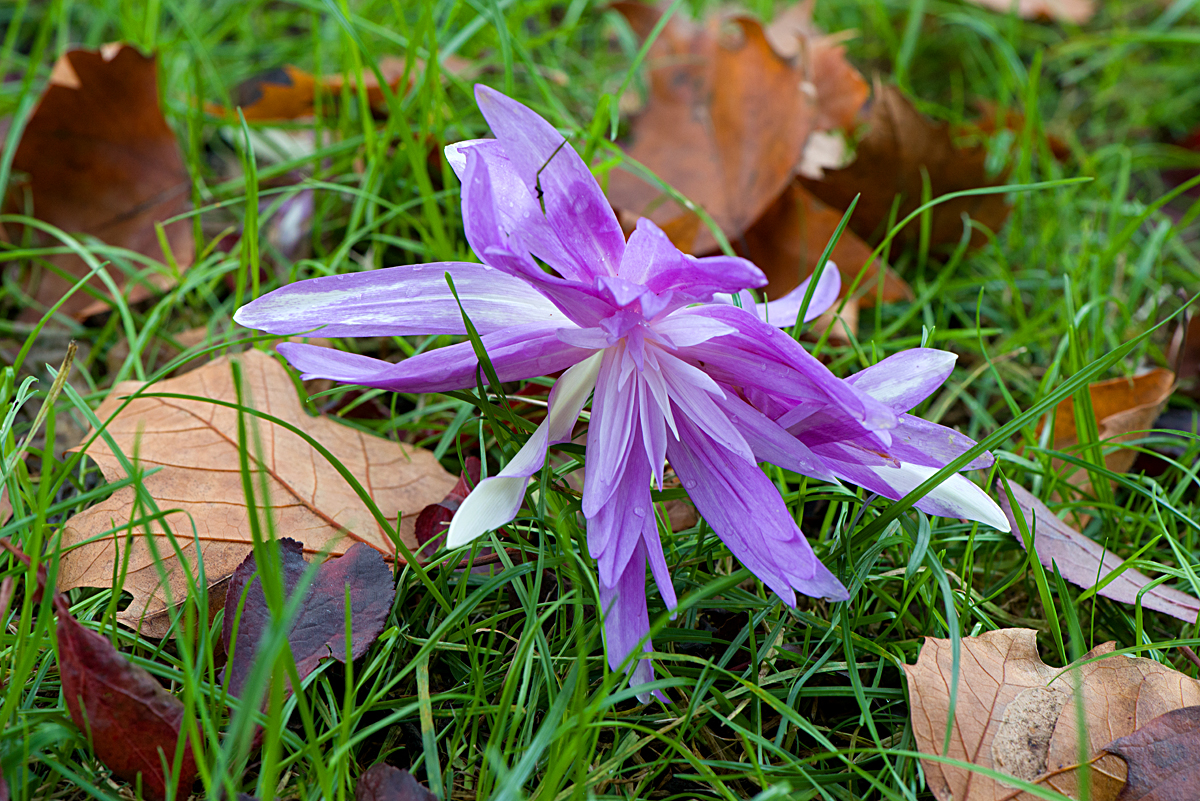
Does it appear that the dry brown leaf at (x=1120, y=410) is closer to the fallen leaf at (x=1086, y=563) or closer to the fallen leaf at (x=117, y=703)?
the fallen leaf at (x=1086, y=563)

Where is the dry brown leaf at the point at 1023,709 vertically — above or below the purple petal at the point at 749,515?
below

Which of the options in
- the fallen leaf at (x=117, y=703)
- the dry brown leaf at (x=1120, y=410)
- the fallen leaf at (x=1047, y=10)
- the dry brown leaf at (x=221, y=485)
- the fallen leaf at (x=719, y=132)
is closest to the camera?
the fallen leaf at (x=117, y=703)

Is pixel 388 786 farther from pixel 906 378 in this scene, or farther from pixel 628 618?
pixel 906 378

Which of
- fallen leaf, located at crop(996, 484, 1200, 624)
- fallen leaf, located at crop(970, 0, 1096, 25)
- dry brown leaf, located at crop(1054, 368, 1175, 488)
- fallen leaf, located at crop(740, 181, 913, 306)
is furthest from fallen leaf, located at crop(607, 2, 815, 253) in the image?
fallen leaf, located at crop(970, 0, 1096, 25)

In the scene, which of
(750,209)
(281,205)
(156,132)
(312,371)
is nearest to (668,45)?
(750,209)

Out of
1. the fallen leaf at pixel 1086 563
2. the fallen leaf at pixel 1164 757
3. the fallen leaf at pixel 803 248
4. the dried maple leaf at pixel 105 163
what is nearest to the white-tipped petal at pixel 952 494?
the fallen leaf at pixel 1086 563

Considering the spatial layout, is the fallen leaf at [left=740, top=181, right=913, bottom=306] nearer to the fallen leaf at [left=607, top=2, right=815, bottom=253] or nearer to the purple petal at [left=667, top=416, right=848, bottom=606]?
the fallen leaf at [left=607, top=2, right=815, bottom=253]
